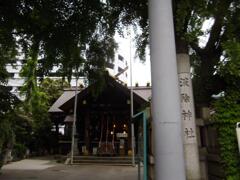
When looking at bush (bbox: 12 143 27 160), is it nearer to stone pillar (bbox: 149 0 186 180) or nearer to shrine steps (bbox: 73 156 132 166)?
shrine steps (bbox: 73 156 132 166)

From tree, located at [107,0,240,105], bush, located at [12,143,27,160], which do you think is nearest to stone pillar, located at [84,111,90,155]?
bush, located at [12,143,27,160]

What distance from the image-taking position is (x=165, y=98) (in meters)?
2.91

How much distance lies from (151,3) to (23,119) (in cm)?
2103

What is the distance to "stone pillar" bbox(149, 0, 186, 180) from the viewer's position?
9.23 feet

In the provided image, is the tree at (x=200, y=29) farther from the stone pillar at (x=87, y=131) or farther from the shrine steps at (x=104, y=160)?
the stone pillar at (x=87, y=131)

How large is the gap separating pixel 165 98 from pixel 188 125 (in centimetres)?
295

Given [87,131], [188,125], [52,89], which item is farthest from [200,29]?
[52,89]

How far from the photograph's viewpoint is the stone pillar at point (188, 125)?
5.50 m

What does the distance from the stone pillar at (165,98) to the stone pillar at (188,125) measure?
2.73 m

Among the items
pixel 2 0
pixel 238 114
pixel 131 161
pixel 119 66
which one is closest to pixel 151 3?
pixel 238 114

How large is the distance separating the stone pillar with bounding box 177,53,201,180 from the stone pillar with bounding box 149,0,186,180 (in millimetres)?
2734

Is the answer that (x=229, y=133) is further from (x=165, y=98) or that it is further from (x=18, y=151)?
(x=18, y=151)

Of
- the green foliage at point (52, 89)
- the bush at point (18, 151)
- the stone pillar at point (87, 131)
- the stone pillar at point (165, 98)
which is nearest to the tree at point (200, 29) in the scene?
the stone pillar at point (165, 98)

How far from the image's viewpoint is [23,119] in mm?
22641
